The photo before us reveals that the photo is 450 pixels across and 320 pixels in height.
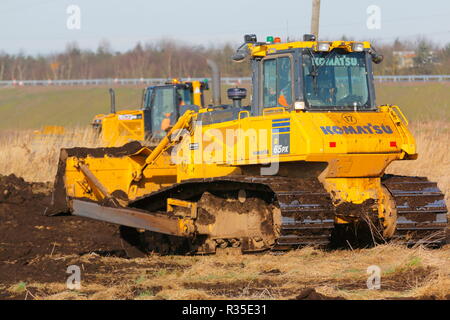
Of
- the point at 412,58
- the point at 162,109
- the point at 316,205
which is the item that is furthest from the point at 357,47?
the point at 412,58

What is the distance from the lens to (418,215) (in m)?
11.4

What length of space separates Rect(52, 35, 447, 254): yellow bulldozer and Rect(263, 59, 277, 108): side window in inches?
0.6

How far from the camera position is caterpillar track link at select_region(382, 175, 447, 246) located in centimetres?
1137

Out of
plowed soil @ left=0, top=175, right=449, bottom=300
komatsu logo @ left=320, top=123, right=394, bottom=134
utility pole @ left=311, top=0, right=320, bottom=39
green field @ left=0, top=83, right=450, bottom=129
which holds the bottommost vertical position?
green field @ left=0, top=83, right=450, bottom=129

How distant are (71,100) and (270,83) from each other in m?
53.6

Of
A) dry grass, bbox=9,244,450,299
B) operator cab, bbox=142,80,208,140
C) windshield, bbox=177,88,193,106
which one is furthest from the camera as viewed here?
windshield, bbox=177,88,193,106

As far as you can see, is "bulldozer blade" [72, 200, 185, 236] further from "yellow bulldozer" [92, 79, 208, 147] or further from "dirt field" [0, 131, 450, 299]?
"yellow bulldozer" [92, 79, 208, 147]

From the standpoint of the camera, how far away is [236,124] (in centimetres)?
1191

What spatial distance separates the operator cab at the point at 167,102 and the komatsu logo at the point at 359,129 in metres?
13.1

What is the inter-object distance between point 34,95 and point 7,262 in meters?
57.9

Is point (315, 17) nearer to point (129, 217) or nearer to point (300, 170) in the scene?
point (300, 170)

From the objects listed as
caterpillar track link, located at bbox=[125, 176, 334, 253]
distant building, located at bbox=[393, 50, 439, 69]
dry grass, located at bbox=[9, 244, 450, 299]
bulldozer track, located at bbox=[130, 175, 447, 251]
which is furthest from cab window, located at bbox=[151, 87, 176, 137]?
dry grass, located at bbox=[9, 244, 450, 299]

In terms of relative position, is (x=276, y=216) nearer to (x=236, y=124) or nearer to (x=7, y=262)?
(x=236, y=124)

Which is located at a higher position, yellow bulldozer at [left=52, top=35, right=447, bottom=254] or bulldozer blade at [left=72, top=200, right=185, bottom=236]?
yellow bulldozer at [left=52, top=35, right=447, bottom=254]
